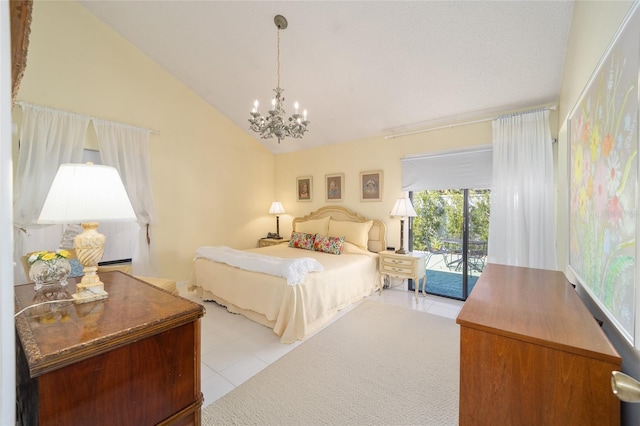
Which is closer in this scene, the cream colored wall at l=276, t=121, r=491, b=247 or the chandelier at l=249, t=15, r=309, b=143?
the chandelier at l=249, t=15, r=309, b=143

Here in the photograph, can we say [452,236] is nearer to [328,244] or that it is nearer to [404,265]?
[404,265]

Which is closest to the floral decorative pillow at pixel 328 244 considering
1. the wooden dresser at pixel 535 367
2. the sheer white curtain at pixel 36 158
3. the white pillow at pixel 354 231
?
the white pillow at pixel 354 231

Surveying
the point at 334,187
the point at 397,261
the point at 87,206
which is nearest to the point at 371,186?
the point at 334,187

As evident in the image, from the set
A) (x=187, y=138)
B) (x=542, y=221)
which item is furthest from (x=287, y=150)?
(x=542, y=221)

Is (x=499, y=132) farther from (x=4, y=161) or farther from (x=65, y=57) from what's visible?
(x=65, y=57)

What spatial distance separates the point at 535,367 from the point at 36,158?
4.29 meters

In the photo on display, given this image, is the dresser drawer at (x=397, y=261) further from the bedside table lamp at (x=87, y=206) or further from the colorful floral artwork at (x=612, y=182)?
the bedside table lamp at (x=87, y=206)

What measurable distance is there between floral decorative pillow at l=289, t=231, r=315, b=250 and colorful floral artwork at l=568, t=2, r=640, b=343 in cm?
319

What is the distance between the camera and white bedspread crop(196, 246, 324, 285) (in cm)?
249

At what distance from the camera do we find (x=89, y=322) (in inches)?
37.3

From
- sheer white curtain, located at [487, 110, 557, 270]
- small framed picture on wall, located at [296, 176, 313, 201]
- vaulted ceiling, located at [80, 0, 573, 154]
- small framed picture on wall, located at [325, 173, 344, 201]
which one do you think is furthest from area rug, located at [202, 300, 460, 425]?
small framed picture on wall, located at [296, 176, 313, 201]

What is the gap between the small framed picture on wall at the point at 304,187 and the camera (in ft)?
16.2

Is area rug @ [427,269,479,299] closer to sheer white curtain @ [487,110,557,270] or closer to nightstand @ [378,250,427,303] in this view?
nightstand @ [378,250,427,303]

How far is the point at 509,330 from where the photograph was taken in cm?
98
